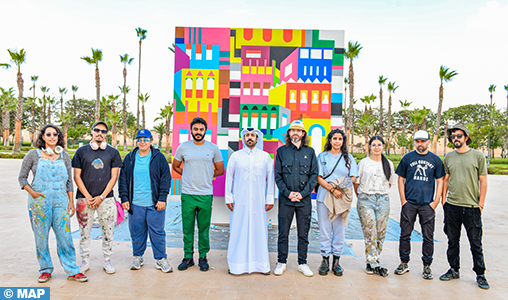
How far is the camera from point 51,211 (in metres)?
3.71

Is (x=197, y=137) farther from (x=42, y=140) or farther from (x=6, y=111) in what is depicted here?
(x=6, y=111)

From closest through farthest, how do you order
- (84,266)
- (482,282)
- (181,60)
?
(482,282), (84,266), (181,60)

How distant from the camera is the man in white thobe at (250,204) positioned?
4.22 meters

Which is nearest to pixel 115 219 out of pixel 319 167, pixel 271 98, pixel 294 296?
pixel 294 296

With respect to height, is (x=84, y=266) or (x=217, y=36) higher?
(x=217, y=36)

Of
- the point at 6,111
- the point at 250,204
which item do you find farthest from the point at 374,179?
the point at 6,111

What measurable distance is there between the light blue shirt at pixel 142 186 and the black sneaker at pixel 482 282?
4.05 metres

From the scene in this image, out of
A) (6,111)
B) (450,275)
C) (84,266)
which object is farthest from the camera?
(6,111)

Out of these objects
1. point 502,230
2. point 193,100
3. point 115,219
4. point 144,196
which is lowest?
point 502,230

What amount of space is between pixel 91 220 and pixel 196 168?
55.3 inches

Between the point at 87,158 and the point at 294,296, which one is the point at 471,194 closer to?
the point at 294,296

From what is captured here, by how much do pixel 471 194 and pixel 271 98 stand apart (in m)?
3.35

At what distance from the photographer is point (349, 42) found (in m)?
31.0

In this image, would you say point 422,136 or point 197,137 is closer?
point 422,136
